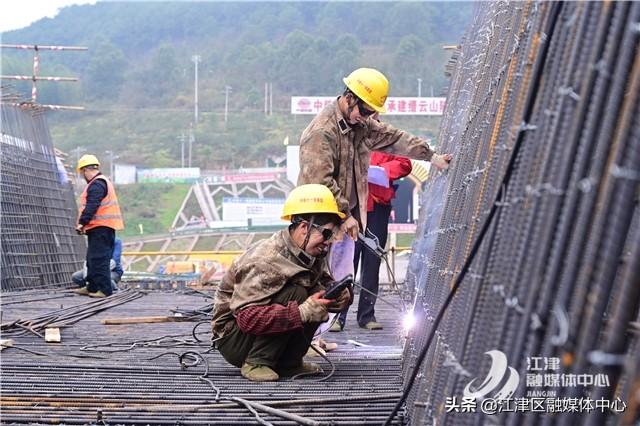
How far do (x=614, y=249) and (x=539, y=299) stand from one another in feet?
0.98

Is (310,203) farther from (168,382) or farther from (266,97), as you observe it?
(266,97)

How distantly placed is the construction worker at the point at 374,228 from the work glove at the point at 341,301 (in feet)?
7.08

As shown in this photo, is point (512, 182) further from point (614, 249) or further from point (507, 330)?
point (614, 249)

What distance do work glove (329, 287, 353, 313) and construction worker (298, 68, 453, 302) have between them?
2.74ft

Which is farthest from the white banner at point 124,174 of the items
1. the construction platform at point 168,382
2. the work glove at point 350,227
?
the work glove at point 350,227

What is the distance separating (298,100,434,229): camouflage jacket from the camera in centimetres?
523

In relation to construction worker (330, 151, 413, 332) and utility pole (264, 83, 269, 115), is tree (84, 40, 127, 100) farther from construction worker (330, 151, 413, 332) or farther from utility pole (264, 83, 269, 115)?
construction worker (330, 151, 413, 332)

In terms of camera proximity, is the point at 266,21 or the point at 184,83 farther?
the point at 266,21

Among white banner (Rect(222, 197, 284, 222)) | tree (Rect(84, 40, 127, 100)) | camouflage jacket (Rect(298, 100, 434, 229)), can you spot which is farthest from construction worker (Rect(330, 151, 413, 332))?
tree (Rect(84, 40, 127, 100))

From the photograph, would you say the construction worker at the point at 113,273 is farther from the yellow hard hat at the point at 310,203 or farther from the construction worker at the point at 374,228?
the yellow hard hat at the point at 310,203

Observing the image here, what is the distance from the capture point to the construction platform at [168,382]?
3.87 m

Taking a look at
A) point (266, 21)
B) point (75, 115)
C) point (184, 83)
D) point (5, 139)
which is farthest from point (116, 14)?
point (5, 139)

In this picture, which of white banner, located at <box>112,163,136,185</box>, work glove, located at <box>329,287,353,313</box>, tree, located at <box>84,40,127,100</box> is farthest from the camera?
tree, located at <box>84,40,127,100</box>

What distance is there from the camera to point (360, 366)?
201 inches
